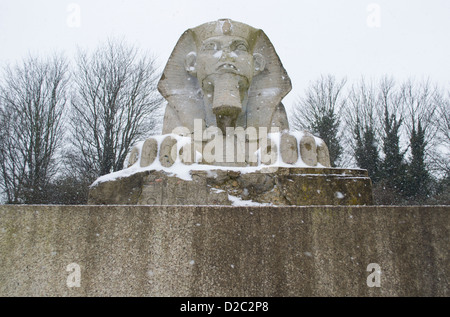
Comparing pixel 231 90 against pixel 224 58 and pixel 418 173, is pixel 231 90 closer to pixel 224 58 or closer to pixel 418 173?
pixel 224 58

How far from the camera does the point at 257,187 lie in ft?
9.50

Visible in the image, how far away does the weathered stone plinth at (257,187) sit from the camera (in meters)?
2.78

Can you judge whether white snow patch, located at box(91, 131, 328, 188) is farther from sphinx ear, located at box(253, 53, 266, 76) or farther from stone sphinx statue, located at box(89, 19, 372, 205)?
sphinx ear, located at box(253, 53, 266, 76)

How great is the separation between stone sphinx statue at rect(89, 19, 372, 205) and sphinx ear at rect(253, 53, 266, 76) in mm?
12

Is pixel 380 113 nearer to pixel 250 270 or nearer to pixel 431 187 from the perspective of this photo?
pixel 431 187

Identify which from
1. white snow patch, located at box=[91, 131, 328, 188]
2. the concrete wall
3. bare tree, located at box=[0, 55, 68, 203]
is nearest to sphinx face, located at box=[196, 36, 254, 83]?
white snow patch, located at box=[91, 131, 328, 188]

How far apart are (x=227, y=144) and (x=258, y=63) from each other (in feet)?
4.16

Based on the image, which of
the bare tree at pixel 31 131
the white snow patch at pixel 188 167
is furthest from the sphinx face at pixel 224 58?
the bare tree at pixel 31 131

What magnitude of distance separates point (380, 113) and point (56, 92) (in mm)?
16554

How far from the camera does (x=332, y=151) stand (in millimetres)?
17172

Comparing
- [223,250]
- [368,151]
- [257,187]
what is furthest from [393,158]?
[223,250]

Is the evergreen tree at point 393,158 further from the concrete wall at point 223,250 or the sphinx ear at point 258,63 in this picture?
the concrete wall at point 223,250

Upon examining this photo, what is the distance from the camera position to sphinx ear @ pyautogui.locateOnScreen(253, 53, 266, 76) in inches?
157
